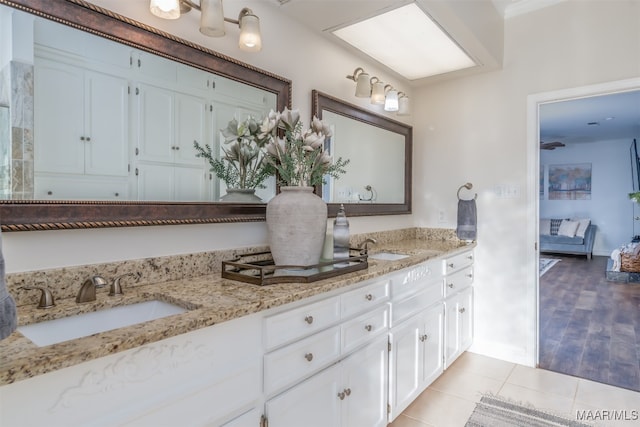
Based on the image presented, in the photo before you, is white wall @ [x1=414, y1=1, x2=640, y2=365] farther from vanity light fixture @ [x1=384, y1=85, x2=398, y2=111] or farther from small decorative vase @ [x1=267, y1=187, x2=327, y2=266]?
small decorative vase @ [x1=267, y1=187, x2=327, y2=266]

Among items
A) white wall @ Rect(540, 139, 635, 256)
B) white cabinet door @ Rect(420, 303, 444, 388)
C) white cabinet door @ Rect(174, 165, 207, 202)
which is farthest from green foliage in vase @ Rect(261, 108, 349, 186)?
white wall @ Rect(540, 139, 635, 256)

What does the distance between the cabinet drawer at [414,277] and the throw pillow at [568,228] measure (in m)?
6.66

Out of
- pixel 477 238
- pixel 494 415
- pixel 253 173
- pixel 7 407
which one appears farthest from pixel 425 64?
pixel 7 407

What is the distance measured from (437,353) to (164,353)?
1887 mm

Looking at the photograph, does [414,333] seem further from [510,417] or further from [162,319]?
[162,319]

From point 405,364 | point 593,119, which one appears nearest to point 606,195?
point 593,119

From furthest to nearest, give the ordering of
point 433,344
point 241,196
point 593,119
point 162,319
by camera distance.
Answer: point 593,119
point 433,344
point 241,196
point 162,319

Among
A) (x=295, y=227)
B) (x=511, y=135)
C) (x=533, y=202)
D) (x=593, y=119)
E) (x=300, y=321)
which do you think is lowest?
(x=300, y=321)

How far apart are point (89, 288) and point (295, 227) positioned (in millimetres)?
771

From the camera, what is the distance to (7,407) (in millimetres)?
696

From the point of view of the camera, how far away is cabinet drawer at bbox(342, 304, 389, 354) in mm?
1541

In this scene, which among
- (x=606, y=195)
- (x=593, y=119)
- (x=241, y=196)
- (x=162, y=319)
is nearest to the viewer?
(x=162, y=319)

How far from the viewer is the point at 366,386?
167cm

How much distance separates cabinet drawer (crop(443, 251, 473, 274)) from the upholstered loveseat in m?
6.00
